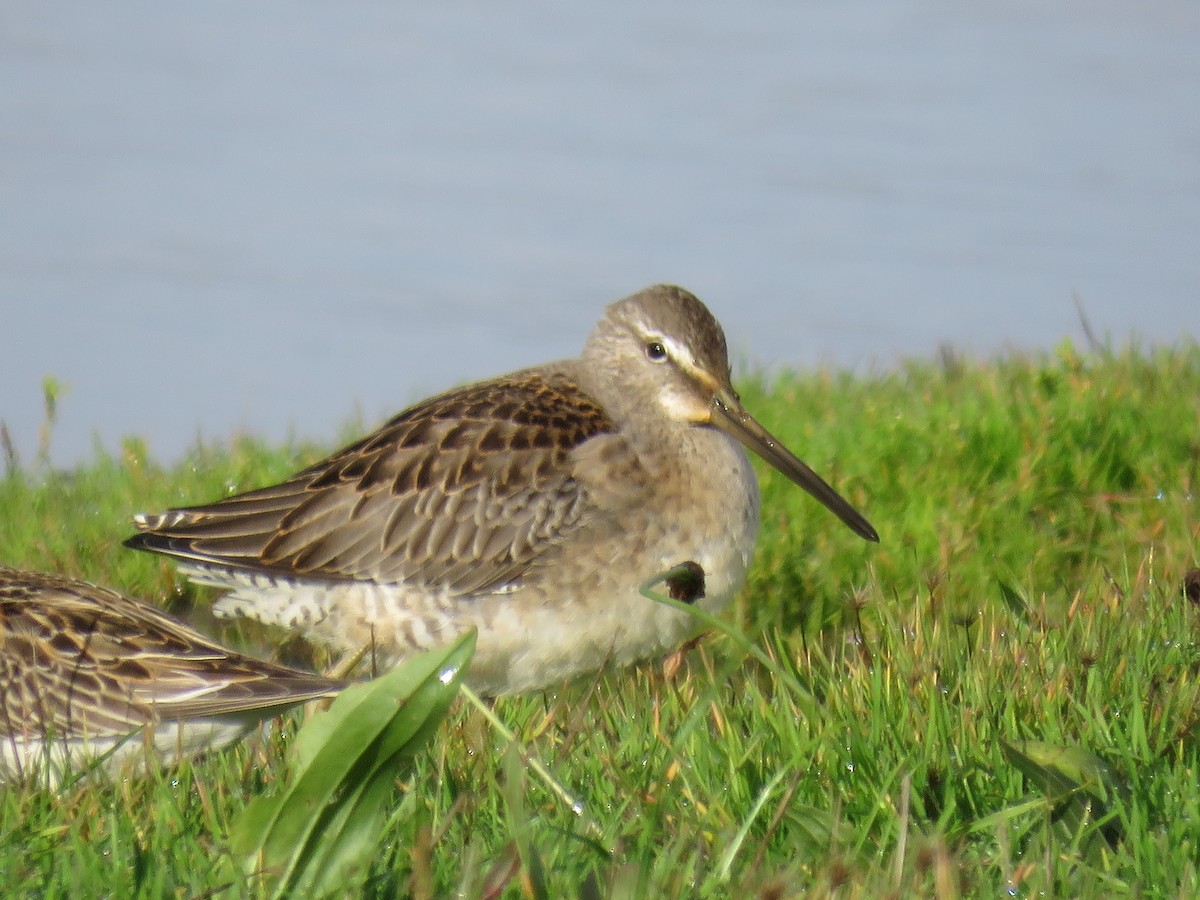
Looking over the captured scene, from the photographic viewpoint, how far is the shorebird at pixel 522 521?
5730 mm

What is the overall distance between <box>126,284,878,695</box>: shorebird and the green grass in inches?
13.1

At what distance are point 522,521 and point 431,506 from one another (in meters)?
0.38

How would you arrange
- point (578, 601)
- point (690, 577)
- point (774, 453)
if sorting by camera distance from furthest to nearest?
point (774, 453), point (578, 601), point (690, 577)

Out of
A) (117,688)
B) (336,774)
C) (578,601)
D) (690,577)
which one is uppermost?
(690,577)

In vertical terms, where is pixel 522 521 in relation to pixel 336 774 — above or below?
below

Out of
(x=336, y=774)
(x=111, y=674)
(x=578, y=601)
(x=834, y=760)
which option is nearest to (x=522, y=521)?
(x=578, y=601)

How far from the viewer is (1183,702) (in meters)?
4.20

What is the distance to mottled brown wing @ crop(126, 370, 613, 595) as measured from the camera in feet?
19.4

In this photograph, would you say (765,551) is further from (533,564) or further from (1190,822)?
(1190,822)

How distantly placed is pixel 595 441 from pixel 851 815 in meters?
2.51

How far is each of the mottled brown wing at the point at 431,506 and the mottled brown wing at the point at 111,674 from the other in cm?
121

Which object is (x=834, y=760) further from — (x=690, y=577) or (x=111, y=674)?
(x=111, y=674)

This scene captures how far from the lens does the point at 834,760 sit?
3.94 m

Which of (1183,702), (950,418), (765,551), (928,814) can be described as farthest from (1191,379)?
(928,814)
